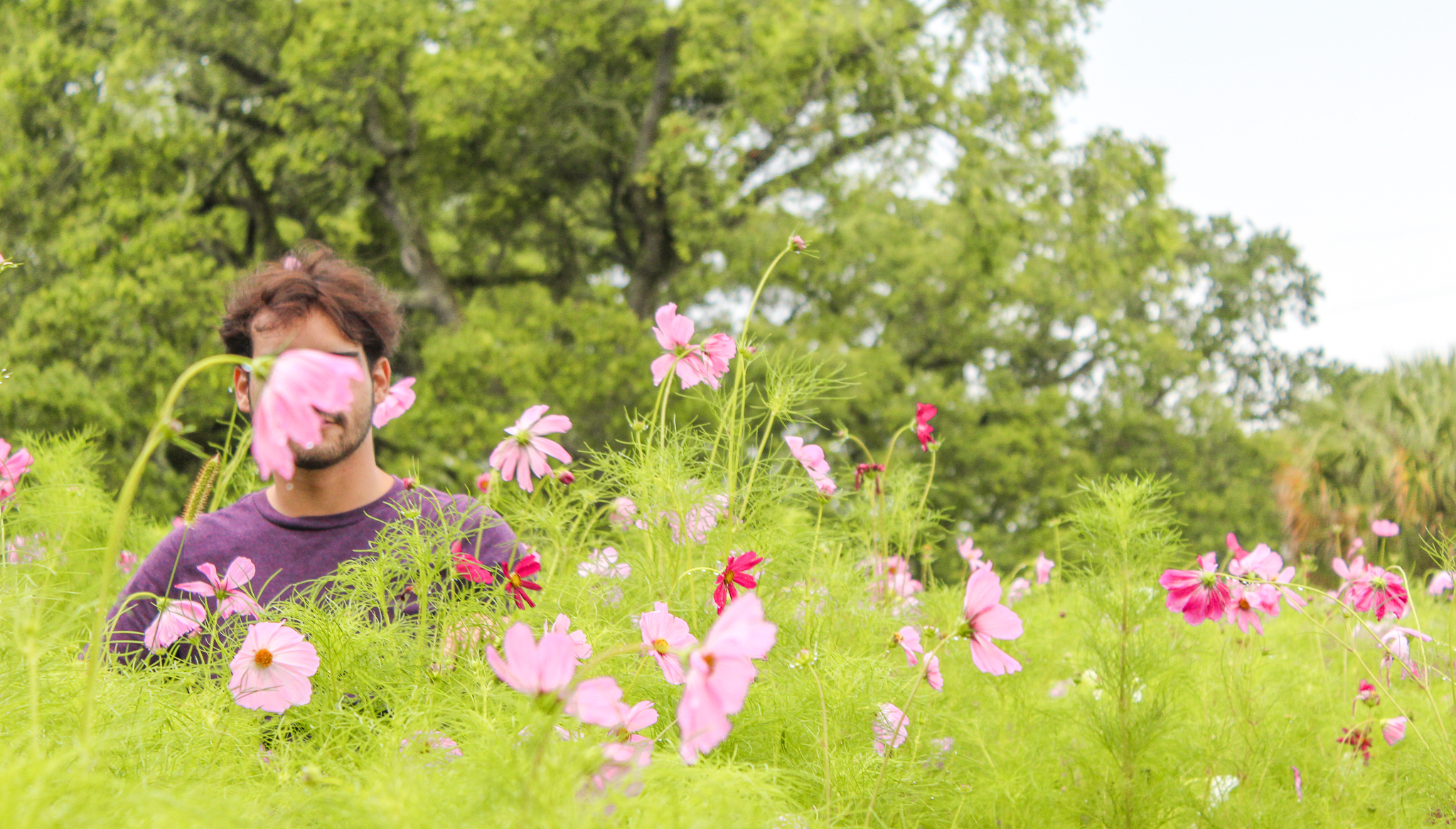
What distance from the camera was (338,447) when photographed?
1.63 meters

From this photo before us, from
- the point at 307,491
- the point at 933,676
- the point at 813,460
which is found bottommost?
the point at 307,491

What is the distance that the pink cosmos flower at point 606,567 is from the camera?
1.29m

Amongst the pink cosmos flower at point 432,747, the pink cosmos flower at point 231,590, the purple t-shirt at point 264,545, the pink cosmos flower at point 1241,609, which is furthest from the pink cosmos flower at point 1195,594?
the pink cosmos flower at point 231,590

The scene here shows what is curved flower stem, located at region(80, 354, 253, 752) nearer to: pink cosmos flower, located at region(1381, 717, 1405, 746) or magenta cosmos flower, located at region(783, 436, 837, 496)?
magenta cosmos flower, located at region(783, 436, 837, 496)

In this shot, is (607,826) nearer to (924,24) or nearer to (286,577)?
(286,577)

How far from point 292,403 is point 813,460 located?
878mm

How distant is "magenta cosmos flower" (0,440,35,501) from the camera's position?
4.65ft

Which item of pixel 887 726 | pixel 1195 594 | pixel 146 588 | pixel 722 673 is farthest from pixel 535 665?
pixel 146 588

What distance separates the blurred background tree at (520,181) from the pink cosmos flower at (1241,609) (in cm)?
571

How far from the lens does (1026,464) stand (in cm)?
1113

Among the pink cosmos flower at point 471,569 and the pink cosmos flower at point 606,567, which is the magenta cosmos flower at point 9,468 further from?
the pink cosmos flower at point 606,567

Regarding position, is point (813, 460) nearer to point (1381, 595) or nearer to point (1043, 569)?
point (1381, 595)

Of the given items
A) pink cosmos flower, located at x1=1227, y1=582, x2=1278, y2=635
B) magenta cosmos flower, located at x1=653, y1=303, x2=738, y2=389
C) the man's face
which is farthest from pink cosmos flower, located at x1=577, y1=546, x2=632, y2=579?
pink cosmos flower, located at x1=1227, y1=582, x2=1278, y2=635

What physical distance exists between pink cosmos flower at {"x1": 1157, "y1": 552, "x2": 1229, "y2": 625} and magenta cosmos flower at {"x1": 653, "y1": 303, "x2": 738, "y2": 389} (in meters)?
0.65
